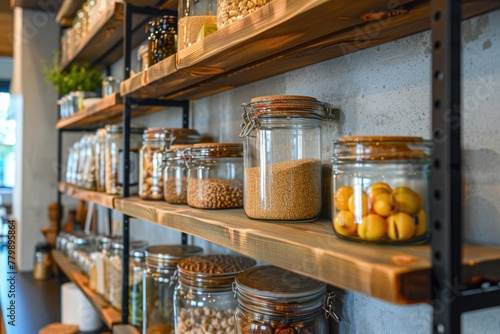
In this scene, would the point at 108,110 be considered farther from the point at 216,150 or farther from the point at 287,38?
the point at 287,38

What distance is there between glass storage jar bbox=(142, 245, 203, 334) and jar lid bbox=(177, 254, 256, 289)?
15cm

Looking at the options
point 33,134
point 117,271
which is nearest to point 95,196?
point 117,271

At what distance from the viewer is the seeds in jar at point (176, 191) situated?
51.9 inches

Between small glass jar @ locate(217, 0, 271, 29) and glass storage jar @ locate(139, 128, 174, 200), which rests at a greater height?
small glass jar @ locate(217, 0, 271, 29)

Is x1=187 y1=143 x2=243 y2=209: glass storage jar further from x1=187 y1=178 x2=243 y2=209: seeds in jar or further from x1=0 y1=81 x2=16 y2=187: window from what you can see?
x1=0 y1=81 x2=16 y2=187: window

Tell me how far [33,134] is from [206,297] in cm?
270

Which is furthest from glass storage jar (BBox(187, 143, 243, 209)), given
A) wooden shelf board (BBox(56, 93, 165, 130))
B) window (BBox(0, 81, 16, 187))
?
window (BBox(0, 81, 16, 187))

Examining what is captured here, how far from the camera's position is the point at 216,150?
3.94 ft

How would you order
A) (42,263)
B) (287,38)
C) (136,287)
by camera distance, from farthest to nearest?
(42,263) < (136,287) < (287,38)

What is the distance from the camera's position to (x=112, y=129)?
1913mm

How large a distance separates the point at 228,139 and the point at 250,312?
0.66 metres

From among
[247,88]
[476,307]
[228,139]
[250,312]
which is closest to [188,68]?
[247,88]

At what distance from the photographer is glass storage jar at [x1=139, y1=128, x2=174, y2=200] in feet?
4.83

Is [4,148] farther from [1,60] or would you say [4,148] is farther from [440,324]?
[440,324]
